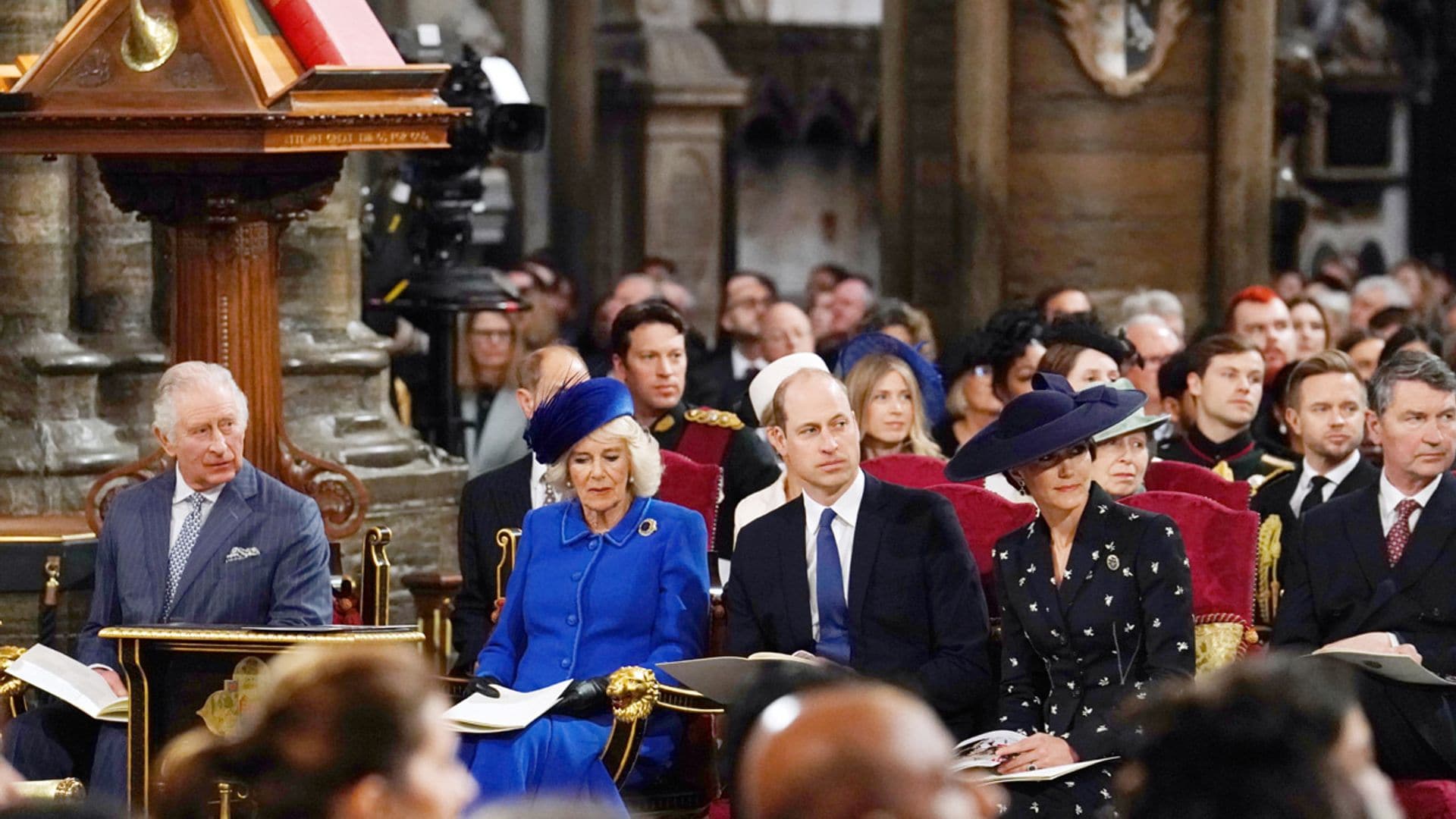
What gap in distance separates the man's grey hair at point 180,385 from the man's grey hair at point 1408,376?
289 cm

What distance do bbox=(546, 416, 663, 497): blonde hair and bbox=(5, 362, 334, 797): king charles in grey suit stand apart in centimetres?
63

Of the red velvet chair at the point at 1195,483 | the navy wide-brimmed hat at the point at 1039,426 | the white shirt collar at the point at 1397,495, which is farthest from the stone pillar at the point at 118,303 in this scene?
the white shirt collar at the point at 1397,495

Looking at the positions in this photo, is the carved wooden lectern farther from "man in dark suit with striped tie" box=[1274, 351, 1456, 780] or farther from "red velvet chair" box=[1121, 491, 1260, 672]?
"man in dark suit with striped tie" box=[1274, 351, 1456, 780]

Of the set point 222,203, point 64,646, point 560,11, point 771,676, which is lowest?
point 64,646

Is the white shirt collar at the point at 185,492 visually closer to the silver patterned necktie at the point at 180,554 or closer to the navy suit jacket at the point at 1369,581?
the silver patterned necktie at the point at 180,554

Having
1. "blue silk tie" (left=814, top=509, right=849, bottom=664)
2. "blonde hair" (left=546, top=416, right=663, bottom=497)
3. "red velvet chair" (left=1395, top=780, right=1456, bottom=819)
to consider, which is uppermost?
"blonde hair" (left=546, top=416, right=663, bottom=497)

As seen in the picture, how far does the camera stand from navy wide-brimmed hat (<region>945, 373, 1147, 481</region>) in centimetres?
622

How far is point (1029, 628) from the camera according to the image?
6.20 metres

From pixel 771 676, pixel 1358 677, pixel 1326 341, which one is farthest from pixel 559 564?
pixel 1326 341

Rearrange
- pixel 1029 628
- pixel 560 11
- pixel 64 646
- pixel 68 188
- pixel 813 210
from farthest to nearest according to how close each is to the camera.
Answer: pixel 813 210, pixel 560 11, pixel 68 188, pixel 64 646, pixel 1029 628

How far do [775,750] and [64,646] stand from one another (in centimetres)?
525

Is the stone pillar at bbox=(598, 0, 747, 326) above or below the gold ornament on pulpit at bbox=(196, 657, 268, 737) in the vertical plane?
above

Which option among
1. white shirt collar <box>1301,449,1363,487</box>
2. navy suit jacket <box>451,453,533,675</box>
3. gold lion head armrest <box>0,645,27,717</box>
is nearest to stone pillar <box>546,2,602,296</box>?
white shirt collar <box>1301,449,1363,487</box>

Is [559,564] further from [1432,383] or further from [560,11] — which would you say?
[560,11]
